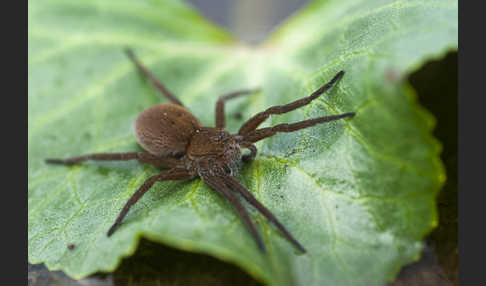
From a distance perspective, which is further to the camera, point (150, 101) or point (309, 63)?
point (150, 101)

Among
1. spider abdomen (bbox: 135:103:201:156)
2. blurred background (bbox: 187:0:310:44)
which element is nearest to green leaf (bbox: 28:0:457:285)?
spider abdomen (bbox: 135:103:201:156)

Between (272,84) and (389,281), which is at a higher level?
(272,84)

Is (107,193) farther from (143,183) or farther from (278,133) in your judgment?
(278,133)

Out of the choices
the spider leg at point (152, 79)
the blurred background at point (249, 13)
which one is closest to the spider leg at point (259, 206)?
the spider leg at point (152, 79)

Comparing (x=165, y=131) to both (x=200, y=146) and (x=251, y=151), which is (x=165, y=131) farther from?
(x=251, y=151)

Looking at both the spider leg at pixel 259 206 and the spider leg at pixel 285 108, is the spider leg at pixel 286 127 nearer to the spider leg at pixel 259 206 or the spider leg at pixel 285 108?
the spider leg at pixel 285 108

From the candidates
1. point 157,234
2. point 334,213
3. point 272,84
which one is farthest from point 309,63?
point 157,234
